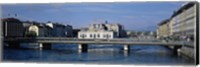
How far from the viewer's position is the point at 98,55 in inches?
225

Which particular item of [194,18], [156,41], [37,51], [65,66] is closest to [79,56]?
[65,66]

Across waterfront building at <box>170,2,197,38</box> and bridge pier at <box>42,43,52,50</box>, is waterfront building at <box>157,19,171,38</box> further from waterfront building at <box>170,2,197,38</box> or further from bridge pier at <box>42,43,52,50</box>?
bridge pier at <box>42,43,52,50</box>

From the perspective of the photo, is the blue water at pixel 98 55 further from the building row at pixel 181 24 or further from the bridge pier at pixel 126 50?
the building row at pixel 181 24

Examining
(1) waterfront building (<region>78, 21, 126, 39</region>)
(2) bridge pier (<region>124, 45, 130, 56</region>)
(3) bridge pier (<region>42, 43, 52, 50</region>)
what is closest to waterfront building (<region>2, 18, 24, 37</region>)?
(3) bridge pier (<region>42, 43, 52, 50</region>)

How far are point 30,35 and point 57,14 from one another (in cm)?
56

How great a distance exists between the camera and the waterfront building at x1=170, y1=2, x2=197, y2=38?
16.8 feet

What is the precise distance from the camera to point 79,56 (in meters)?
5.77

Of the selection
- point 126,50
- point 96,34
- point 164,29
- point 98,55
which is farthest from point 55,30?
point 164,29

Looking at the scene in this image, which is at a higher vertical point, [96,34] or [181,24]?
[181,24]

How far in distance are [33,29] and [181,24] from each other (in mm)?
2047

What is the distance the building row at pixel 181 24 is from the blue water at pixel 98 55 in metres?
0.24

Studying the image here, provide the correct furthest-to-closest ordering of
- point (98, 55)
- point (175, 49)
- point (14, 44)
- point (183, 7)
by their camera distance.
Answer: point (14, 44) < point (98, 55) < point (175, 49) < point (183, 7)

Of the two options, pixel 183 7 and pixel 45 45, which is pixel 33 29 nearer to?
pixel 45 45

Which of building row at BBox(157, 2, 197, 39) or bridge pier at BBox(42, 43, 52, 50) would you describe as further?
bridge pier at BBox(42, 43, 52, 50)
